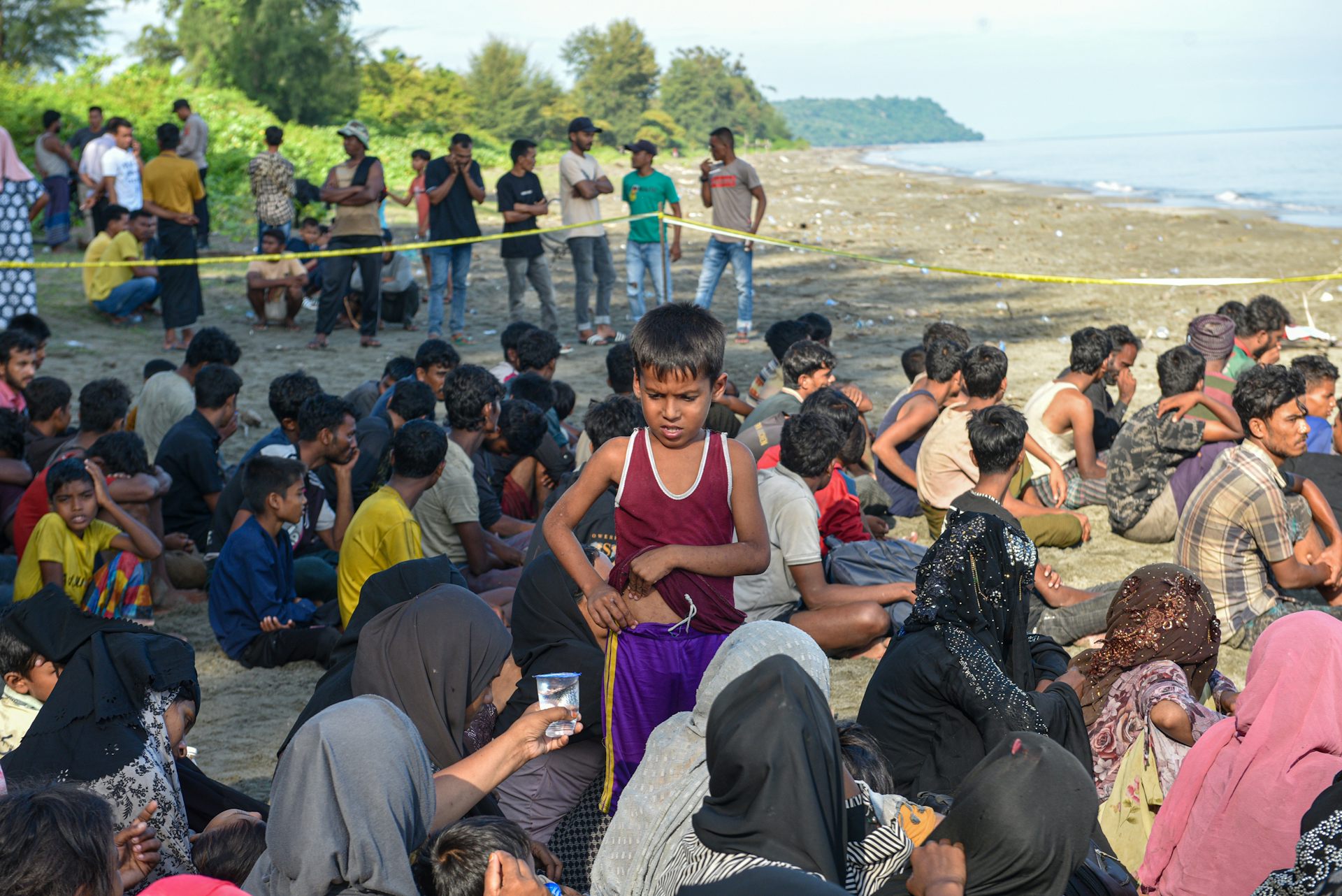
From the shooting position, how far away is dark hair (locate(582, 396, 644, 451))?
17.2 ft

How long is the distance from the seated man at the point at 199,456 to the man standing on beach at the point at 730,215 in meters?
5.67

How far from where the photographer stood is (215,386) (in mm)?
6293

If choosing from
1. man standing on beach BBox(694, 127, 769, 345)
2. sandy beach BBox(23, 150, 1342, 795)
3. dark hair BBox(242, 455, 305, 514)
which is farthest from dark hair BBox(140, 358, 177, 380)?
man standing on beach BBox(694, 127, 769, 345)

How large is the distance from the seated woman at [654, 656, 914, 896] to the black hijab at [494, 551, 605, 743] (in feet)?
3.78

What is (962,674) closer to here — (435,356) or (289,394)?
(289,394)

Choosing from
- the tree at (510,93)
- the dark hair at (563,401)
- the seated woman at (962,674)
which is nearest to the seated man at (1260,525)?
the seated woman at (962,674)

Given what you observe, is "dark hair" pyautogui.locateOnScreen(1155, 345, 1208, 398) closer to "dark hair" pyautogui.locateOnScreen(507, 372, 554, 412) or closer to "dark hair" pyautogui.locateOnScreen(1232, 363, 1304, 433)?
"dark hair" pyautogui.locateOnScreen(1232, 363, 1304, 433)

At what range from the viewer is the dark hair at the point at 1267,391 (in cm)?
538

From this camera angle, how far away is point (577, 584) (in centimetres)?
344

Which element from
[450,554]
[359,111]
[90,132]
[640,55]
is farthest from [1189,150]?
[450,554]

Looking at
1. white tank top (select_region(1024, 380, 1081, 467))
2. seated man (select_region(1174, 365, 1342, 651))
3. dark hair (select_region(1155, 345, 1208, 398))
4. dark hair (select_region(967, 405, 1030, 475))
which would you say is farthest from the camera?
white tank top (select_region(1024, 380, 1081, 467))

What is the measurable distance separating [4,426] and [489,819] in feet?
15.1

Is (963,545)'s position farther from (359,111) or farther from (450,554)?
(359,111)

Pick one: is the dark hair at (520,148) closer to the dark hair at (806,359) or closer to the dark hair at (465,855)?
the dark hair at (806,359)
